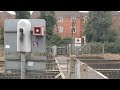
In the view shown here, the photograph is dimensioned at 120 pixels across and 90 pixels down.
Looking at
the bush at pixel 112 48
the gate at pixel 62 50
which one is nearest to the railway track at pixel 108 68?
the gate at pixel 62 50

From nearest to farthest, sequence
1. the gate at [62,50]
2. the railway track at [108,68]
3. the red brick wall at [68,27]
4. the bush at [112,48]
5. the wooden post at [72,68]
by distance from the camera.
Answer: the wooden post at [72,68], the railway track at [108,68], the gate at [62,50], the bush at [112,48], the red brick wall at [68,27]

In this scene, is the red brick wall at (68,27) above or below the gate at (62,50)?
above

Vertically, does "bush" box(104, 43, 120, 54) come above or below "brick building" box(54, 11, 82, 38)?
below

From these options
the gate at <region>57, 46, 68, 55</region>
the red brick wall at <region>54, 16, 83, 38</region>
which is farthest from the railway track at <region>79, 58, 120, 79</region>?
the red brick wall at <region>54, 16, 83, 38</region>

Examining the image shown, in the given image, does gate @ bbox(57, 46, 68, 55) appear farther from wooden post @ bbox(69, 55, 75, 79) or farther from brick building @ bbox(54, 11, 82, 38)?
wooden post @ bbox(69, 55, 75, 79)

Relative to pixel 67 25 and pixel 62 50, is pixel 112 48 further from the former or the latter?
pixel 67 25

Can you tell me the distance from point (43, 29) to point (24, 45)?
0.90 feet

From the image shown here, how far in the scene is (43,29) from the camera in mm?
3109

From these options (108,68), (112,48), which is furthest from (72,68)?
(112,48)

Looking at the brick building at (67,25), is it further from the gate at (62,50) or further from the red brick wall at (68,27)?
the gate at (62,50)

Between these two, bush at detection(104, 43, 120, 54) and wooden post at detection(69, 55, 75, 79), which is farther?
bush at detection(104, 43, 120, 54)
